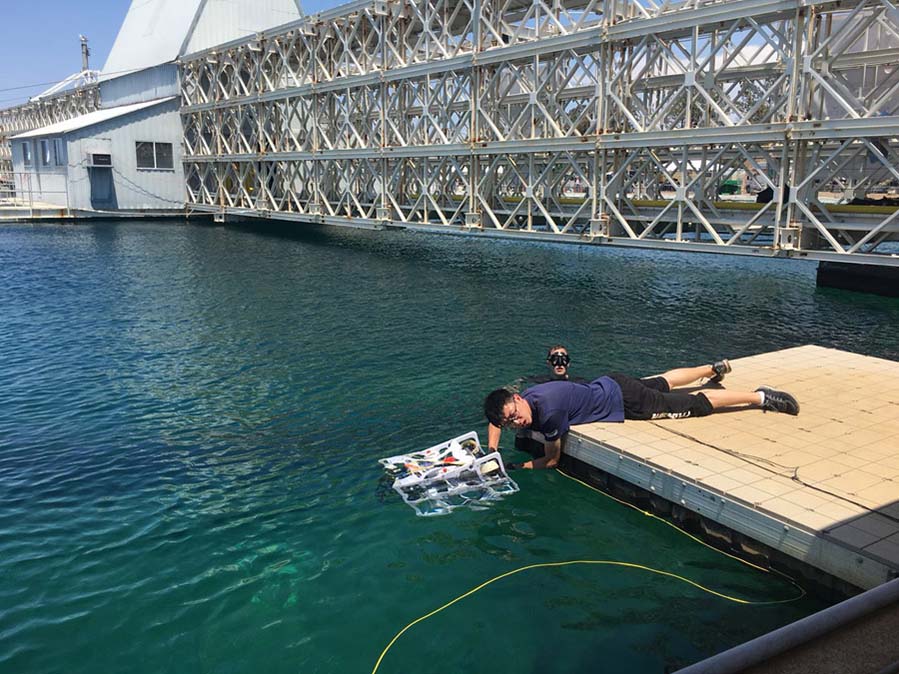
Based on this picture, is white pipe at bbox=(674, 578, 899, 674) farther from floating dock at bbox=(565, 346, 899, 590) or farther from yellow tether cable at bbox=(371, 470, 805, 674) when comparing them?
yellow tether cable at bbox=(371, 470, 805, 674)

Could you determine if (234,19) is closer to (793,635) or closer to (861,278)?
(861,278)

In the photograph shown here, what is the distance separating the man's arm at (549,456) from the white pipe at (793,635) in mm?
6543

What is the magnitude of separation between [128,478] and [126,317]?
476 inches

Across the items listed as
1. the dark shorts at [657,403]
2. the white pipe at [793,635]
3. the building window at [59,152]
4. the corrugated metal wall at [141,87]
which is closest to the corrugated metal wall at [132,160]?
the building window at [59,152]

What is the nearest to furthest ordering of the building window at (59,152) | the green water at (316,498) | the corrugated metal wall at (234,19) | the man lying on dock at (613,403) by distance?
the green water at (316,498)
the man lying on dock at (613,403)
the building window at (59,152)
the corrugated metal wall at (234,19)

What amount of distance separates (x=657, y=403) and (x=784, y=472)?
2234 millimetres

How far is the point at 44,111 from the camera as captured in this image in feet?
252

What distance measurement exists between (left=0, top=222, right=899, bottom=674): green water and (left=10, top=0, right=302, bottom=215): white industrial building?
99.4ft

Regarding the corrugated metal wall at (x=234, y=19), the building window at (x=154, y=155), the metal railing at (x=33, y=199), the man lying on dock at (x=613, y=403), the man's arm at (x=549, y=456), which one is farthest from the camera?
the building window at (x=154, y=155)

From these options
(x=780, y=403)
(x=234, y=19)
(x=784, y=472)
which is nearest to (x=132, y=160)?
(x=234, y=19)

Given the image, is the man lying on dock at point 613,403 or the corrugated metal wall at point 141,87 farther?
the corrugated metal wall at point 141,87

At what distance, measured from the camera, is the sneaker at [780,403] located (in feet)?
34.2

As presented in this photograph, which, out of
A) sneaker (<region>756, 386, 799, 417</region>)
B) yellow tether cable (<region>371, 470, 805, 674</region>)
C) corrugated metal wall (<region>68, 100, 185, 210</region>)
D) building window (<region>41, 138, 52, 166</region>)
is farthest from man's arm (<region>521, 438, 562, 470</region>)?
building window (<region>41, 138, 52, 166</region>)

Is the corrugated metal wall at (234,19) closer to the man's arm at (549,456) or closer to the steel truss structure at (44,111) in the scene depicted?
the steel truss structure at (44,111)
